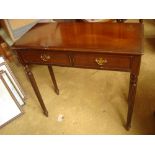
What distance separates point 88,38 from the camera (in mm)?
1116

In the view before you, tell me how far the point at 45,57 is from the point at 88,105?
659 millimetres

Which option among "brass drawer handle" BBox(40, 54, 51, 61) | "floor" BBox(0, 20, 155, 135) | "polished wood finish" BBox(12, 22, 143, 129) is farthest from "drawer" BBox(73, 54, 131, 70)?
"floor" BBox(0, 20, 155, 135)

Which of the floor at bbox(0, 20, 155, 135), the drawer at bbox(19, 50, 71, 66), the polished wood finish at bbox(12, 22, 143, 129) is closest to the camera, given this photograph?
the polished wood finish at bbox(12, 22, 143, 129)

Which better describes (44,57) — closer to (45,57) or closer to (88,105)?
(45,57)

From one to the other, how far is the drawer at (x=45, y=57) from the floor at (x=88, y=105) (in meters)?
0.58

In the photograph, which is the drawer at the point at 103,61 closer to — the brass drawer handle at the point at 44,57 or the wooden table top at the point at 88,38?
the wooden table top at the point at 88,38

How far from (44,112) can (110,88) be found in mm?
619

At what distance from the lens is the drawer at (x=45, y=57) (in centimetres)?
113

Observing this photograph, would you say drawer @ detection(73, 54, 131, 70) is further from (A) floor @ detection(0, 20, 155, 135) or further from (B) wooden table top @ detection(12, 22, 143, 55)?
(A) floor @ detection(0, 20, 155, 135)

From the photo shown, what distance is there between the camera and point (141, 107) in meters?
1.56

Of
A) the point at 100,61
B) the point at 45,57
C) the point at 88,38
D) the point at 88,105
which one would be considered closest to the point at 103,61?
the point at 100,61

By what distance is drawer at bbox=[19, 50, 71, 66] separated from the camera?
3.71ft
